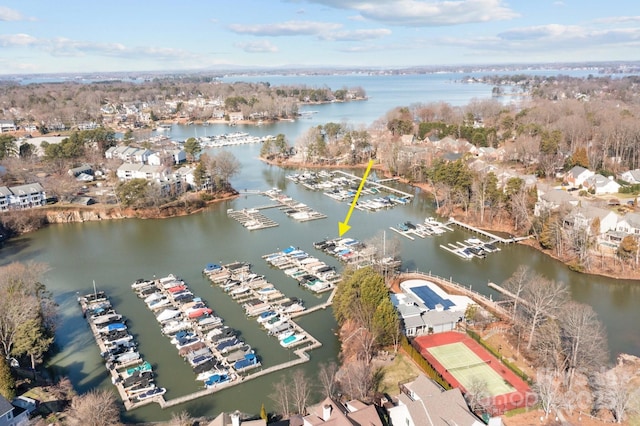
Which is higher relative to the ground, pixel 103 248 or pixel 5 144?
pixel 5 144

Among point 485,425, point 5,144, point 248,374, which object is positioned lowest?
point 248,374

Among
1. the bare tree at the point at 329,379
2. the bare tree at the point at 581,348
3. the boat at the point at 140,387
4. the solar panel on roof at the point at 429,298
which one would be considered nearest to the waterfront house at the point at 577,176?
the solar panel on roof at the point at 429,298

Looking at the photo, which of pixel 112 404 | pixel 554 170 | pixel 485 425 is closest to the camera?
pixel 485 425

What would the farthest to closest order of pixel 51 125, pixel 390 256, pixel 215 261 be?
pixel 51 125 → pixel 215 261 → pixel 390 256

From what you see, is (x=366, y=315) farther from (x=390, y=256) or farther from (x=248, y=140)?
(x=248, y=140)

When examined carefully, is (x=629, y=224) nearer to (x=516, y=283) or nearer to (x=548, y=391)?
(x=516, y=283)

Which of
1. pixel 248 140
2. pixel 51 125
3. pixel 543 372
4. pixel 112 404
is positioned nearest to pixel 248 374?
pixel 112 404

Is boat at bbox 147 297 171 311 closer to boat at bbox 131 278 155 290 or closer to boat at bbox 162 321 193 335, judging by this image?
boat at bbox 162 321 193 335

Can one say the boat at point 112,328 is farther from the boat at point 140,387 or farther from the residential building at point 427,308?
the residential building at point 427,308
